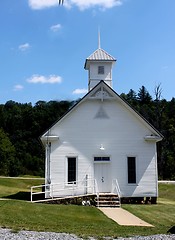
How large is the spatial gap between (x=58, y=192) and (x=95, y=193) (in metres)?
2.28

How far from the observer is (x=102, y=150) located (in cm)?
2405

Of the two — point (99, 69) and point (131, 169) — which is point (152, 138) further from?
point (99, 69)

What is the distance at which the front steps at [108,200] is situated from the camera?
842 inches

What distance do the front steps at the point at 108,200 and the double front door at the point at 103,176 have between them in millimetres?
1205

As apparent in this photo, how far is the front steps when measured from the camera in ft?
70.1

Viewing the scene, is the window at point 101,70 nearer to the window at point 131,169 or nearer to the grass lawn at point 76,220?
the window at point 131,169

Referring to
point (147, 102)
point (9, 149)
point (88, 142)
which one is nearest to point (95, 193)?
point (88, 142)

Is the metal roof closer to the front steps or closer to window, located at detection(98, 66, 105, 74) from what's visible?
window, located at detection(98, 66, 105, 74)

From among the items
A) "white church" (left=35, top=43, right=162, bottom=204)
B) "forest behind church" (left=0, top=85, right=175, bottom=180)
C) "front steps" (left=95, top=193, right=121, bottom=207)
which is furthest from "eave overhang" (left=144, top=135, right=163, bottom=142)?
"forest behind church" (left=0, top=85, right=175, bottom=180)

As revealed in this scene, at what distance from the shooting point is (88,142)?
2411 cm

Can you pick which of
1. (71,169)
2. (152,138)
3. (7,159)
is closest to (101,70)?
(152,138)

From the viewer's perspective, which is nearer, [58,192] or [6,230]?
[6,230]

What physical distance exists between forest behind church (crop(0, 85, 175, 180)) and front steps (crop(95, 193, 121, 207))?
90.3 feet

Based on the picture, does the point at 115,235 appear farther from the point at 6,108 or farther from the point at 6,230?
the point at 6,108
